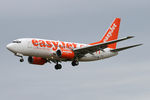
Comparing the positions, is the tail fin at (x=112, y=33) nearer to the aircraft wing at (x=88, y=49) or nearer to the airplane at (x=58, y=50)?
the airplane at (x=58, y=50)

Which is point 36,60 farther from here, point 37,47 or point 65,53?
point 65,53

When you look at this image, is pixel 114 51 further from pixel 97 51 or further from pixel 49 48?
pixel 49 48

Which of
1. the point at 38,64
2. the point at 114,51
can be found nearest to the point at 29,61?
the point at 38,64

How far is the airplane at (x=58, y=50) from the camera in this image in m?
89.1

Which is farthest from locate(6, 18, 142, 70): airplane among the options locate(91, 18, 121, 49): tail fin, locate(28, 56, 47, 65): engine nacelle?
locate(91, 18, 121, 49): tail fin

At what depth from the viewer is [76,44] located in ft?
315

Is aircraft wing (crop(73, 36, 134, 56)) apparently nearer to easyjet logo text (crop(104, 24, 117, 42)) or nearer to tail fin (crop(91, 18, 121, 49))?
tail fin (crop(91, 18, 121, 49))

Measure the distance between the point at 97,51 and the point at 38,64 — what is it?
1161 cm

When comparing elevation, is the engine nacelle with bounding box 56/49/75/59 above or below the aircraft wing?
below

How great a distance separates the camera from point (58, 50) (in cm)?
9100

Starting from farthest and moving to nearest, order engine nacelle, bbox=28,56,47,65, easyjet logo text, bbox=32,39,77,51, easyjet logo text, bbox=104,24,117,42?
easyjet logo text, bbox=104,24,117,42, engine nacelle, bbox=28,56,47,65, easyjet logo text, bbox=32,39,77,51

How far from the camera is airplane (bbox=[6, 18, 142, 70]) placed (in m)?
89.1

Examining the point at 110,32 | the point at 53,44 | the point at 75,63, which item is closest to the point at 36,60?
the point at 53,44

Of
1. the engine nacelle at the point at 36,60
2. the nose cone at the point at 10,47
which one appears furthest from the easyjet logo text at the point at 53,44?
the engine nacelle at the point at 36,60
